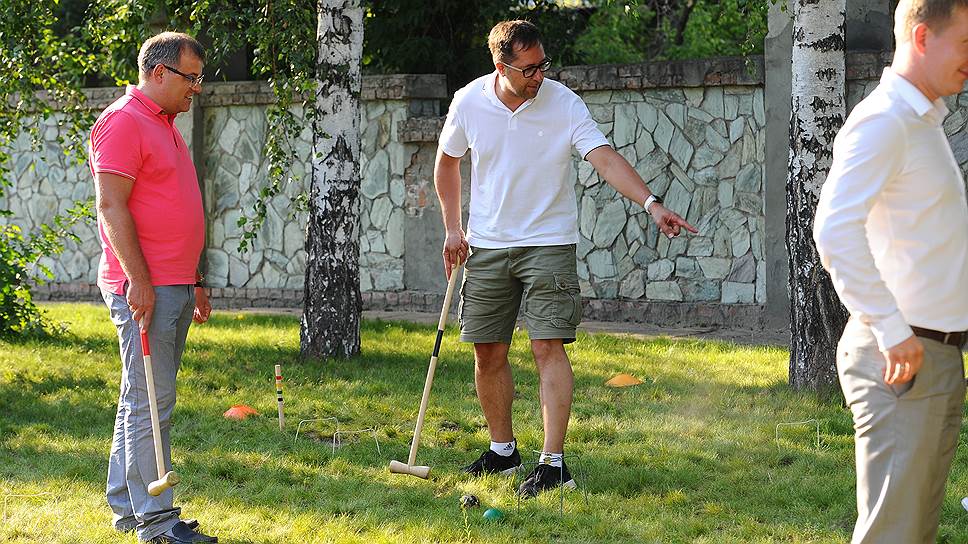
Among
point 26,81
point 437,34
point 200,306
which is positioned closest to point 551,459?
point 200,306

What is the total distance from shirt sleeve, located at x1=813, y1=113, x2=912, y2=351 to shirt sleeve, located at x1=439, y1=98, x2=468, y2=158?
2.70m

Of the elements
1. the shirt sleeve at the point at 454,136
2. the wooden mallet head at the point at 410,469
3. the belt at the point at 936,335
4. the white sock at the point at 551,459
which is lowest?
the wooden mallet head at the point at 410,469

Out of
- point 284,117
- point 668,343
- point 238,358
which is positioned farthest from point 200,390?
point 668,343

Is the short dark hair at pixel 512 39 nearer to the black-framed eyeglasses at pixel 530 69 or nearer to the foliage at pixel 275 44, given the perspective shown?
the black-framed eyeglasses at pixel 530 69

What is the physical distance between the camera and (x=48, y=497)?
5352 mm

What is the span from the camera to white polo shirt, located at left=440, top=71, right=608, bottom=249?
535cm

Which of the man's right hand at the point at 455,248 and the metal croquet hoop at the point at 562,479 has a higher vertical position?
the man's right hand at the point at 455,248

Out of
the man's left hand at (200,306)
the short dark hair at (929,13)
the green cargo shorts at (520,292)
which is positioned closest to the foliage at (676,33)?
the green cargo shorts at (520,292)

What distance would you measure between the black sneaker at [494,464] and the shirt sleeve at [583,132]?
140cm

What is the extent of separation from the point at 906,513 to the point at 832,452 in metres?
2.83

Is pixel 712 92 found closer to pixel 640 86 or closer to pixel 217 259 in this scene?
pixel 640 86

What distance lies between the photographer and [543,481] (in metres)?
5.23

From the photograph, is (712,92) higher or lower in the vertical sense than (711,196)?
higher

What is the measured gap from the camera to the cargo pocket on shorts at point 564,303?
5.31m
